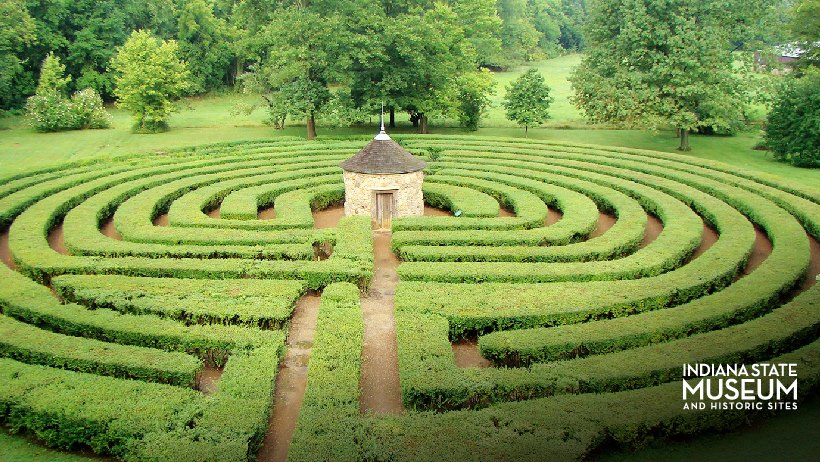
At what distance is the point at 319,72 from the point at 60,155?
56.7 ft

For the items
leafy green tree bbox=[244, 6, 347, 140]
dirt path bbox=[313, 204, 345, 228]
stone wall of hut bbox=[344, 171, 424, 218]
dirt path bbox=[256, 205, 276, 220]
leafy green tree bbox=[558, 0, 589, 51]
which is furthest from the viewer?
leafy green tree bbox=[558, 0, 589, 51]

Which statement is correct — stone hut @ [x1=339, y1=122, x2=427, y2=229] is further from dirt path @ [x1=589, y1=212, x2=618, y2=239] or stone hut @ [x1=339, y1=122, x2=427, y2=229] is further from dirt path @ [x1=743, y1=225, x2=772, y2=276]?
dirt path @ [x1=743, y1=225, x2=772, y2=276]

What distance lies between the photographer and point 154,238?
75.9 ft

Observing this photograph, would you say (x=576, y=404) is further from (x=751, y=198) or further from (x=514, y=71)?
(x=514, y=71)

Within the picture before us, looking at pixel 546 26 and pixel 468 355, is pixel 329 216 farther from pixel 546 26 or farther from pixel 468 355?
pixel 546 26

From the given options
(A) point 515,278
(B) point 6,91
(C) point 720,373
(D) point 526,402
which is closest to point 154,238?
(A) point 515,278

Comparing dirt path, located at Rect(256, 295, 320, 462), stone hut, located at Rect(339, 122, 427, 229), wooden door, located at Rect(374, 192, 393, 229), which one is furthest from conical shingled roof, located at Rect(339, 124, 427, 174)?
dirt path, located at Rect(256, 295, 320, 462)

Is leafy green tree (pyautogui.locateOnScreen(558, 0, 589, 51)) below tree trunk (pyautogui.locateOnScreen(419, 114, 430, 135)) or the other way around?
the other way around

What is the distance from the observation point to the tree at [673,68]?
39.2m

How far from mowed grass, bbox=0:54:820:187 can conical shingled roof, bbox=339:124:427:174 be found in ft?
56.3

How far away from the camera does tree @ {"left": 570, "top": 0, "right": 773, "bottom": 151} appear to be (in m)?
39.2

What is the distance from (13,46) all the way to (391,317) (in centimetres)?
5527

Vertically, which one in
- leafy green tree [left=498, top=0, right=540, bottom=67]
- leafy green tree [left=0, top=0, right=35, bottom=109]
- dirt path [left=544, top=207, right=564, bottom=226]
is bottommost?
dirt path [left=544, top=207, right=564, bottom=226]

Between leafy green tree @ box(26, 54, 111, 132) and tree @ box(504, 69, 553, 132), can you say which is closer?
tree @ box(504, 69, 553, 132)
